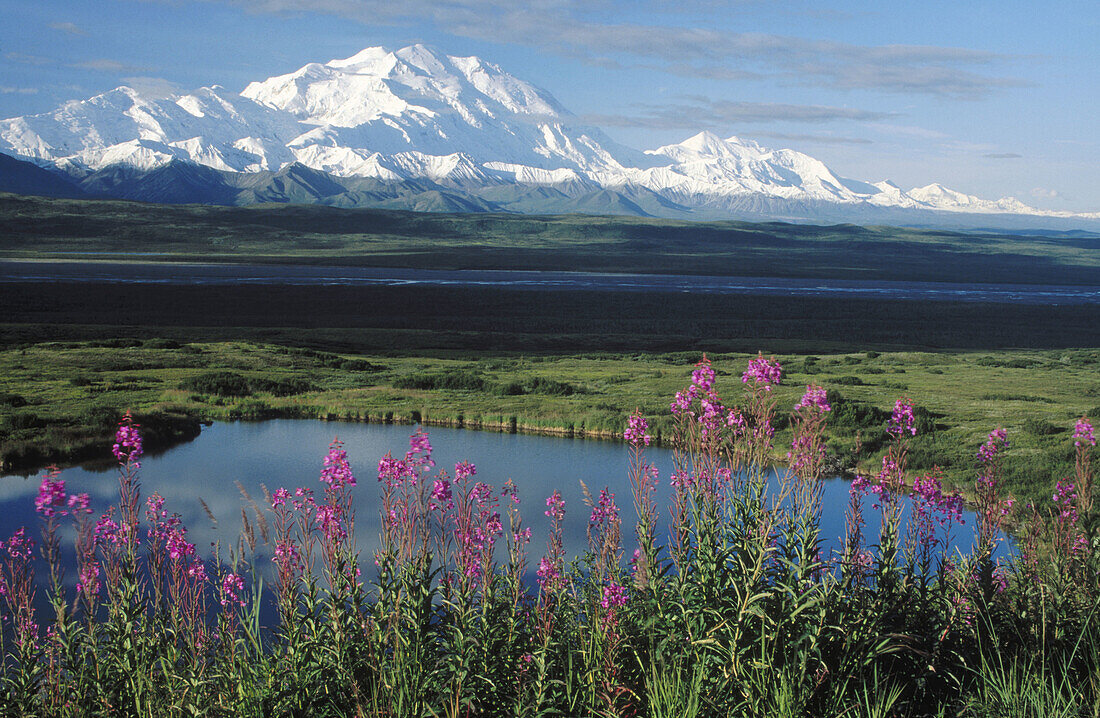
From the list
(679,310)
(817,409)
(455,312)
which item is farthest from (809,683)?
(679,310)

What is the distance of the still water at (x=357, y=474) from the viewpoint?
20.6 m

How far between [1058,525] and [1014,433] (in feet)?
83.3

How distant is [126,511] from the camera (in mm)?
6598

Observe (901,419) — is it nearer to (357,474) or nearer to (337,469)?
(337,469)

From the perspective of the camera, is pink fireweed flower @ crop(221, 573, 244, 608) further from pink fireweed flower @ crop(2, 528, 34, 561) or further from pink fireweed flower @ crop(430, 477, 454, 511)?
pink fireweed flower @ crop(430, 477, 454, 511)

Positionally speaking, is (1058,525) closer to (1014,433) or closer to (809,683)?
(809,683)

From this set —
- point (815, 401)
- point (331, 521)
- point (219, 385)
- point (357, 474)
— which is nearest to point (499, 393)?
point (219, 385)

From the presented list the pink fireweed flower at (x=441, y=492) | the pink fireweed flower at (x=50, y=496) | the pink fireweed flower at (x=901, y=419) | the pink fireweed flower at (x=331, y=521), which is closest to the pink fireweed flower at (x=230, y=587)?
the pink fireweed flower at (x=331, y=521)

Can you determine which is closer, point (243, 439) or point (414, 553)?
point (414, 553)

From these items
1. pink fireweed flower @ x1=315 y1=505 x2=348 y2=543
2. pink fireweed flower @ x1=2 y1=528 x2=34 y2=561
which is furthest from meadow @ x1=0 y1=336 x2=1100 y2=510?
pink fireweed flower @ x1=2 y1=528 x2=34 y2=561

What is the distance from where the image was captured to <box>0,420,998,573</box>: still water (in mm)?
20562

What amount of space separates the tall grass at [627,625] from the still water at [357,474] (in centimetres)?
914

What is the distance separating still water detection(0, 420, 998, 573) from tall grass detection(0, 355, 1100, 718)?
30.0 ft

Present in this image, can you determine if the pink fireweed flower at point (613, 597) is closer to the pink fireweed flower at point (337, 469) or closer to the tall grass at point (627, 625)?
the tall grass at point (627, 625)
